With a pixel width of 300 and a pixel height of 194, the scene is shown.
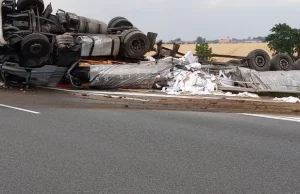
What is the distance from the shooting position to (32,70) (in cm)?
1411

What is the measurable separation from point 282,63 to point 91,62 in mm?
7756

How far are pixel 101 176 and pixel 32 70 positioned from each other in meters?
9.89

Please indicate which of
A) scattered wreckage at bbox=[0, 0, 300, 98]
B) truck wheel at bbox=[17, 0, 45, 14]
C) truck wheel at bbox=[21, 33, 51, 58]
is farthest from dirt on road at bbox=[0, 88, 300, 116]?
truck wheel at bbox=[17, 0, 45, 14]

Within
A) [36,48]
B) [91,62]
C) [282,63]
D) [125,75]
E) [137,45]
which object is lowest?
[125,75]

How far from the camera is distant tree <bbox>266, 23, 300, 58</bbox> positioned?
30062 millimetres

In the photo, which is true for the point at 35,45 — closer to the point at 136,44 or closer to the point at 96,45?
the point at 96,45

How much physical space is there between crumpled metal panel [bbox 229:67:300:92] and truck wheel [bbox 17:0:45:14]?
6.90 metres

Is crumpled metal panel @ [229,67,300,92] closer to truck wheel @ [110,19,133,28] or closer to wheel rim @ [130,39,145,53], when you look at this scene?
wheel rim @ [130,39,145,53]

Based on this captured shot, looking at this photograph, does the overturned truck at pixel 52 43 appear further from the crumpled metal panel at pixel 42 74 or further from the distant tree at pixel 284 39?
the distant tree at pixel 284 39

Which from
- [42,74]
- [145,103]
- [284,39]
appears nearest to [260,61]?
[145,103]

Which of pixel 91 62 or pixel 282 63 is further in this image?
pixel 282 63

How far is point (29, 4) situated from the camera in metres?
14.6

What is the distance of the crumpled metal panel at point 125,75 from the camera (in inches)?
557

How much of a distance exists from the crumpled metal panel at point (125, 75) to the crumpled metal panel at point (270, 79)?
279cm
